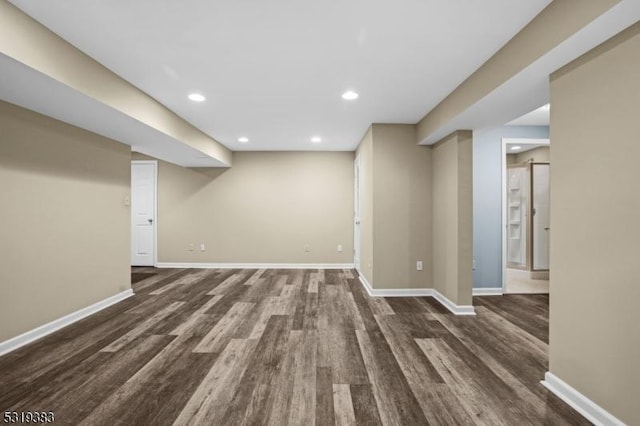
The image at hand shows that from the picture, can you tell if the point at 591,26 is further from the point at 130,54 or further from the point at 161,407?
the point at 161,407

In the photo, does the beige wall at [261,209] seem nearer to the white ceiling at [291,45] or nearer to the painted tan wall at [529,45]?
the white ceiling at [291,45]

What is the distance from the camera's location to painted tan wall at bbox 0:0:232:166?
1721mm

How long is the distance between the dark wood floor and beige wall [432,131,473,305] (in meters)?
0.36

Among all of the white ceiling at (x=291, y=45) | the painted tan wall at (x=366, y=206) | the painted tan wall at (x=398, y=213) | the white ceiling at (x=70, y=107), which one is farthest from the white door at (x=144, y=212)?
the painted tan wall at (x=398, y=213)

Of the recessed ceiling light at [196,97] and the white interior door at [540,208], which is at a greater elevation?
the recessed ceiling light at [196,97]

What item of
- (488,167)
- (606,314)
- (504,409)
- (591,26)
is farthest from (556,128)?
(488,167)

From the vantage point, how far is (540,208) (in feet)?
18.1

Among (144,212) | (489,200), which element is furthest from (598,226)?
(144,212)

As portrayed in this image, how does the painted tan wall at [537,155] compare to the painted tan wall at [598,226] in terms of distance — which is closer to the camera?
the painted tan wall at [598,226]

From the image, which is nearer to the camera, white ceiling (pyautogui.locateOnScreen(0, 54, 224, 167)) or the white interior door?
white ceiling (pyautogui.locateOnScreen(0, 54, 224, 167))

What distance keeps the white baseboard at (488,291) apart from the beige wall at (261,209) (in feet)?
8.13

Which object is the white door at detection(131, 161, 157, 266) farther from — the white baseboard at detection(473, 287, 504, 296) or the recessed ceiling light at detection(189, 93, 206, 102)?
the white baseboard at detection(473, 287, 504, 296)

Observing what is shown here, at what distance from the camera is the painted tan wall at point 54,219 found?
250cm

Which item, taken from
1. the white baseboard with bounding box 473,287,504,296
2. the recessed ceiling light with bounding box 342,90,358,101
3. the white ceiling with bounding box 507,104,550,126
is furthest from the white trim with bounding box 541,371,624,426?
the white ceiling with bounding box 507,104,550,126
